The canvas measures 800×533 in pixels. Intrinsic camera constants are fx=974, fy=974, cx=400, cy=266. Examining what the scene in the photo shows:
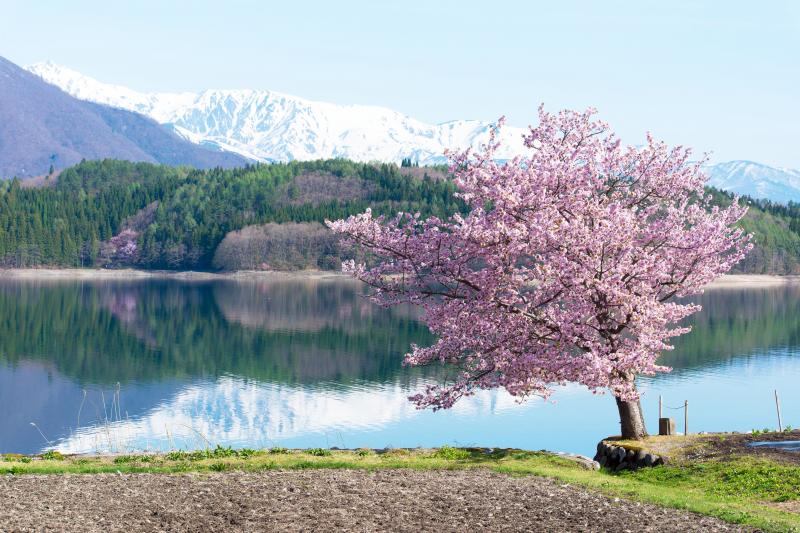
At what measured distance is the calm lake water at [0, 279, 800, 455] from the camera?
5847 cm

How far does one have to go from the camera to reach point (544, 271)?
31344mm

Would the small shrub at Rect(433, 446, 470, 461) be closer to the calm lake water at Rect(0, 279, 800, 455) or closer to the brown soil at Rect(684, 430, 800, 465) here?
the brown soil at Rect(684, 430, 800, 465)

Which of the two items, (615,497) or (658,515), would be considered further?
(615,497)

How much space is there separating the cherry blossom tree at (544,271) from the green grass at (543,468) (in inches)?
124

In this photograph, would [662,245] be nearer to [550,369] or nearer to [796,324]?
[550,369]

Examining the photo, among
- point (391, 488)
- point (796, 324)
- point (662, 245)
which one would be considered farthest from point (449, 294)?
point (796, 324)

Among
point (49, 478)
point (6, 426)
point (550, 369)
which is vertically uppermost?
point (550, 369)

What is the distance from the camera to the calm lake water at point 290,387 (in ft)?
192

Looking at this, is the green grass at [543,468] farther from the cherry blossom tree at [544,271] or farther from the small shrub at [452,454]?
the cherry blossom tree at [544,271]

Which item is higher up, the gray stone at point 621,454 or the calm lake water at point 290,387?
the gray stone at point 621,454

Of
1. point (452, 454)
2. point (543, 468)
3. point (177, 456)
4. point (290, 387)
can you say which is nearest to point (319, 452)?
point (452, 454)

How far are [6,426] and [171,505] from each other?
1748 inches

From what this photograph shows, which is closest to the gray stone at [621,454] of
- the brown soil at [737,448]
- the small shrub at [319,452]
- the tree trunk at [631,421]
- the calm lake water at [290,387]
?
the brown soil at [737,448]

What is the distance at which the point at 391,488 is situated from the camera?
2422cm
